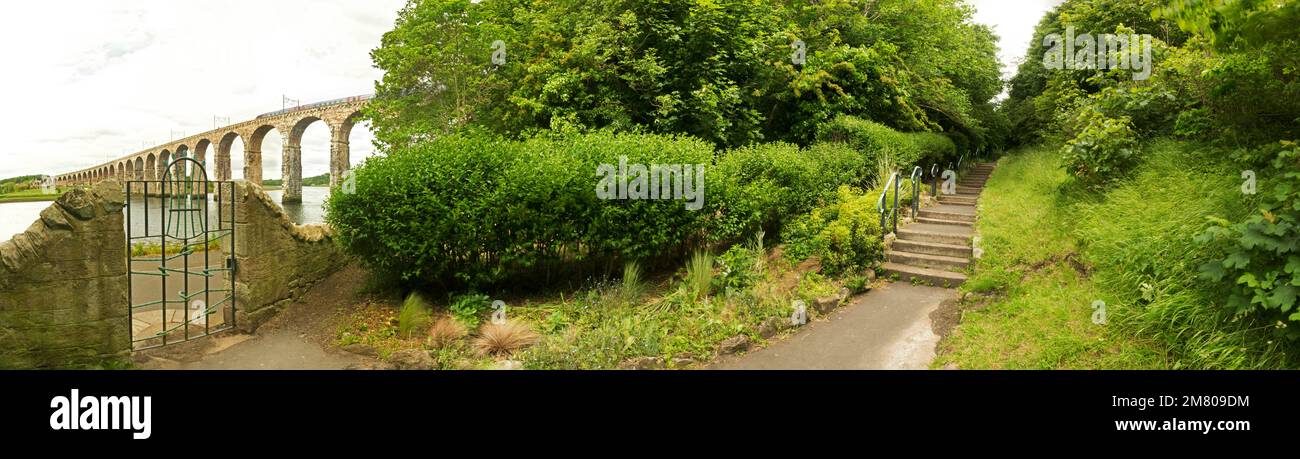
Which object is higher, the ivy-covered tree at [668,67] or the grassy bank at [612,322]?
the ivy-covered tree at [668,67]

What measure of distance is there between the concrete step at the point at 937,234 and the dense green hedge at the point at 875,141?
9.07ft

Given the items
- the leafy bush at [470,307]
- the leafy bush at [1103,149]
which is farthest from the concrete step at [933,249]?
the leafy bush at [470,307]

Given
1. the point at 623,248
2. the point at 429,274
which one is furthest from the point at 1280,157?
the point at 429,274

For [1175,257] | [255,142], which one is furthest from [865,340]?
[255,142]

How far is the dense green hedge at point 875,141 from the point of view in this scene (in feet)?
44.8

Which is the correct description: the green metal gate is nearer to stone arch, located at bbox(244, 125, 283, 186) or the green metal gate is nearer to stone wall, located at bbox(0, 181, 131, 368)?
stone wall, located at bbox(0, 181, 131, 368)

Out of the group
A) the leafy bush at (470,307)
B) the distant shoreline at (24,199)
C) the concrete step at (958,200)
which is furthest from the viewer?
the concrete step at (958,200)

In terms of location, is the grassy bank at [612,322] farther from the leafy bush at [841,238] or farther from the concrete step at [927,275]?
the concrete step at [927,275]

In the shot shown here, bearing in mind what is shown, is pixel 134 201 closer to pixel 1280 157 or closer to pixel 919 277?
pixel 919 277

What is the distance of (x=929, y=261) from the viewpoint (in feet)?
30.4

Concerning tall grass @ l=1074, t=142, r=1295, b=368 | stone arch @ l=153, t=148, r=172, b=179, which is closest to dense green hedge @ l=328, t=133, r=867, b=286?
stone arch @ l=153, t=148, r=172, b=179

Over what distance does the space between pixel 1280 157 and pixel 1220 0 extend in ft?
4.75

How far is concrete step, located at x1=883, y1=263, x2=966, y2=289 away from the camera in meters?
8.51

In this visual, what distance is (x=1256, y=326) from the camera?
15.9 feet
